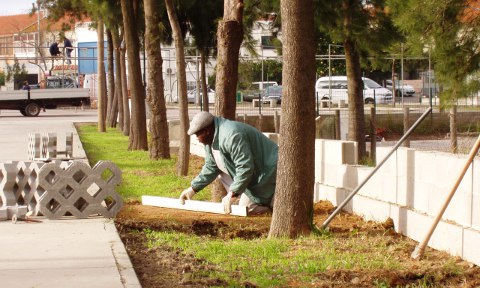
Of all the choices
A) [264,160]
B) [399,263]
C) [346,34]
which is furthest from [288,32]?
[346,34]

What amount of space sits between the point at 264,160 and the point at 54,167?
8.06 feet

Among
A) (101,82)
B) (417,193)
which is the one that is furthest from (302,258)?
(101,82)

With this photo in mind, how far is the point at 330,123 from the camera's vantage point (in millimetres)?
24609

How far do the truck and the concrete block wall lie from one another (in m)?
35.2

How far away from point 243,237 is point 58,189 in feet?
7.39

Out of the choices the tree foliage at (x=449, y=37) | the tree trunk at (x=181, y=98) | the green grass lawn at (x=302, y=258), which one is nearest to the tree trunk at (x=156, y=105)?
the tree trunk at (x=181, y=98)

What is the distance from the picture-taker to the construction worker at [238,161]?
10.8 meters

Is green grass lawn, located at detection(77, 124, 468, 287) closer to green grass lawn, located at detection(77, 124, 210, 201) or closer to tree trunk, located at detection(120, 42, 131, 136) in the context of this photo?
green grass lawn, located at detection(77, 124, 210, 201)

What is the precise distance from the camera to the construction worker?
35.3ft

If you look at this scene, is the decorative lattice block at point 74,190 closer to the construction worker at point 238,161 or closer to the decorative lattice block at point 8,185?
the decorative lattice block at point 8,185

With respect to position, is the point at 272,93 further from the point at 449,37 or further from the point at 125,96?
the point at 449,37

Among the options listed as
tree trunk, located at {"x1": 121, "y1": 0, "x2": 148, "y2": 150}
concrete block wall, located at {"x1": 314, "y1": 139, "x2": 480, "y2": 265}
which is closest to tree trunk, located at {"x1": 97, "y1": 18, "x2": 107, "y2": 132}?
tree trunk, located at {"x1": 121, "y1": 0, "x2": 148, "y2": 150}

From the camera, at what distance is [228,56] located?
13438mm

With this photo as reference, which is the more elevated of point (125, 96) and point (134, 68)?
point (134, 68)
